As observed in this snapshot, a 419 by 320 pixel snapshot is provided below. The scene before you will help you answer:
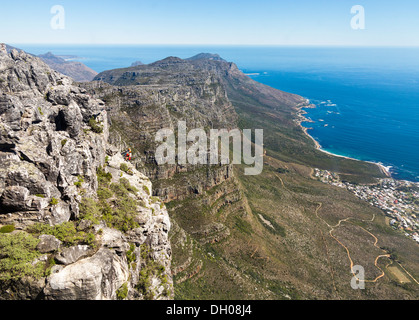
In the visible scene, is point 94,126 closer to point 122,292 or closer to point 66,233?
point 66,233

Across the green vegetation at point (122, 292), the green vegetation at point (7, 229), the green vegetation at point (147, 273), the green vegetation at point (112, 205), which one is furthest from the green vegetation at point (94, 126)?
the green vegetation at point (122, 292)

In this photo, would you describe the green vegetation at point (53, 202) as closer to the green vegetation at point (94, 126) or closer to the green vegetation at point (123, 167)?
the green vegetation at point (94, 126)

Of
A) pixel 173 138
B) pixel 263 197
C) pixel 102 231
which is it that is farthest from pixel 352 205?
pixel 102 231

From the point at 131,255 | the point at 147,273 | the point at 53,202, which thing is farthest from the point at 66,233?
the point at 147,273

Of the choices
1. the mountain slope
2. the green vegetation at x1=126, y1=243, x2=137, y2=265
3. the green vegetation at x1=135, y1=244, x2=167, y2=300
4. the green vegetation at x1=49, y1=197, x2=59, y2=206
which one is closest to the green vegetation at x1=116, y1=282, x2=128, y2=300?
the green vegetation at x1=126, y1=243, x2=137, y2=265

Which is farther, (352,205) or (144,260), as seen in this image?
(352,205)
